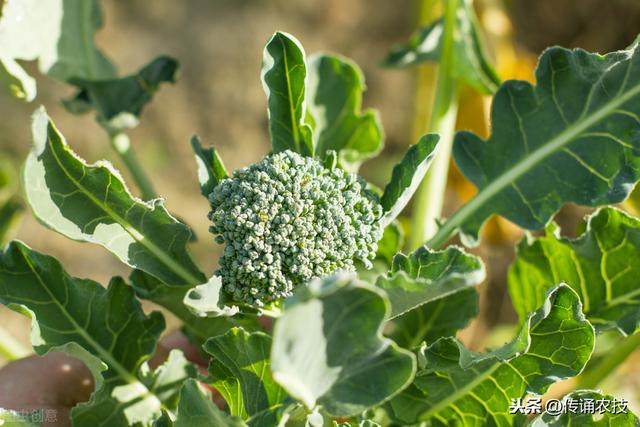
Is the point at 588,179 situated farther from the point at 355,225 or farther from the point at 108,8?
the point at 108,8

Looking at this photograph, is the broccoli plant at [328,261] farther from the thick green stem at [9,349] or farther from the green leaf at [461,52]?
the thick green stem at [9,349]

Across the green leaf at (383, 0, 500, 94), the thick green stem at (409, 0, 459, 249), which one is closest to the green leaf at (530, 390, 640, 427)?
the thick green stem at (409, 0, 459, 249)

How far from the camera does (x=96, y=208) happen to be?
40.2 inches

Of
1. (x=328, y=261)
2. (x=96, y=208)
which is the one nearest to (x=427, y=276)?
(x=328, y=261)

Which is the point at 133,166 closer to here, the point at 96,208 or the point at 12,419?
the point at 96,208

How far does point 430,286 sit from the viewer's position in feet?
2.70

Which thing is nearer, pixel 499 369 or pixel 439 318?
pixel 499 369

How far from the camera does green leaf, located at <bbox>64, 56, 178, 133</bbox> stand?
Answer: 55.9 inches

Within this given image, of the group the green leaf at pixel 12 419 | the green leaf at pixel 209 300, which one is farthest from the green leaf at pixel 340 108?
the green leaf at pixel 12 419

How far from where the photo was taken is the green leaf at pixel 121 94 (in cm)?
142

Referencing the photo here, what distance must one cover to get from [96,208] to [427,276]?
47cm

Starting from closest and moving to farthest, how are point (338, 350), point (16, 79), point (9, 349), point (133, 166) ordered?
point (338, 350) < point (16, 79) < point (133, 166) < point (9, 349)

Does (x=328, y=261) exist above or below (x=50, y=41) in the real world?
below

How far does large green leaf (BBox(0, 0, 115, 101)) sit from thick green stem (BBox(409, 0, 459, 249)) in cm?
71
